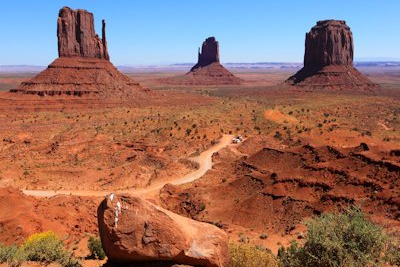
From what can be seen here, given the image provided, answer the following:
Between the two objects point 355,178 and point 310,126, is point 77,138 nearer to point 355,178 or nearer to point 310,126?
point 310,126

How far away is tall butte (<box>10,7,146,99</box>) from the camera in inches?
2963

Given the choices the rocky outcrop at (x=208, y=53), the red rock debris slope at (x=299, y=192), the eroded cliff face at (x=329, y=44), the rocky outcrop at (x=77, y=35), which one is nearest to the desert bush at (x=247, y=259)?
the red rock debris slope at (x=299, y=192)

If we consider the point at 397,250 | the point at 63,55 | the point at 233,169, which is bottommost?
the point at 233,169

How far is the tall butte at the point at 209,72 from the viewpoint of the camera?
149 meters

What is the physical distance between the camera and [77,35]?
80250 millimetres

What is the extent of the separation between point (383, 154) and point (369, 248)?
15.6 m

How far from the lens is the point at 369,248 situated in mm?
11633

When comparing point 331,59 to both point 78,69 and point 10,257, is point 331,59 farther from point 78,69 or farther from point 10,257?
point 10,257

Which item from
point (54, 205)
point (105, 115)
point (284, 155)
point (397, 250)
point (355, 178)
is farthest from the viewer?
point (105, 115)

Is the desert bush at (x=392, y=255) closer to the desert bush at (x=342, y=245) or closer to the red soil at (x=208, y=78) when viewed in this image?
the desert bush at (x=342, y=245)

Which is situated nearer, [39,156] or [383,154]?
[383,154]

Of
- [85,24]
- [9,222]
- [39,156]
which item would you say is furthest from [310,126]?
[85,24]

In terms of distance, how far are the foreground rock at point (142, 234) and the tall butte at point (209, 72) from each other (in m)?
137

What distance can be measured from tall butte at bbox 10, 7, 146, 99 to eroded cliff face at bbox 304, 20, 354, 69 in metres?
57.2
